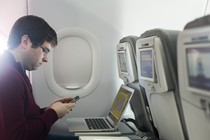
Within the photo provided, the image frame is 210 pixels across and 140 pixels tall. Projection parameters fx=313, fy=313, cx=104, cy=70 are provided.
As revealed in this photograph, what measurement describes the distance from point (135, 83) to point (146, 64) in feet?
1.50

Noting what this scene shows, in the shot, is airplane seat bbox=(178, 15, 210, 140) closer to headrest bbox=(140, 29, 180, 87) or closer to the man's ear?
headrest bbox=(140, 29, 180, 87)

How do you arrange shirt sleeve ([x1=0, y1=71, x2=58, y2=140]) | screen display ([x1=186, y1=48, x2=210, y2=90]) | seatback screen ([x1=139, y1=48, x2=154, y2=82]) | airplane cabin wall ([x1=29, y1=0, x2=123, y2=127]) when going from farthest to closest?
1. airplane cabin wall ([x1=29, y1=0, x2=123, y2=127])
2. shirt sleeve ([x1=0, y1=71, x2=58, y2=140])
3. seatback screen ([x1=139, y1=48, x2=154, y2=82])
4. screen display ([x1=186, y1=48, x2=210, y2=90])

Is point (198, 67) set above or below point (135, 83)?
above

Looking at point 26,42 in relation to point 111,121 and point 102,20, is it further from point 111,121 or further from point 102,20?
point 102,20

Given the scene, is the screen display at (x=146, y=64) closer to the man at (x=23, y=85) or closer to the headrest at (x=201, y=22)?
the headrest at (x=201, y=22)

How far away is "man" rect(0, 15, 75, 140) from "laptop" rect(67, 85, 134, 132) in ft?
0.78

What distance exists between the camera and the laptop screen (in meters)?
1.96

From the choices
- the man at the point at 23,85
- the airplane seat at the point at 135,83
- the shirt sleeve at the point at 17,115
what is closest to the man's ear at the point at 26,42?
the man at the point at 23,85

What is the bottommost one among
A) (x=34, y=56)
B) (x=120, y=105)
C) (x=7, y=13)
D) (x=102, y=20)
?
(x=120, y=105)

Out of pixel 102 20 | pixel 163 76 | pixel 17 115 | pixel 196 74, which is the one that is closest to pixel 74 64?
pixel 102 20

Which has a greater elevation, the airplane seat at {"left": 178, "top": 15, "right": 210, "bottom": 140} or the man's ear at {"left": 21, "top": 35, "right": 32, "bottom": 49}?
the man's ear at {"left": 21, "top": 35, "right": 32, "bottom": 49}

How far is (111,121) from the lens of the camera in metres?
2.14

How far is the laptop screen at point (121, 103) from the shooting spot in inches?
77.4

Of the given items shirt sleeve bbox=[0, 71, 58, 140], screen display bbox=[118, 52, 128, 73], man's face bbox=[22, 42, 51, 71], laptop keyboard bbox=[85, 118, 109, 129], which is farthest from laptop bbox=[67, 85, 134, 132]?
man's face bbox=[22, 42, 51, 71]
